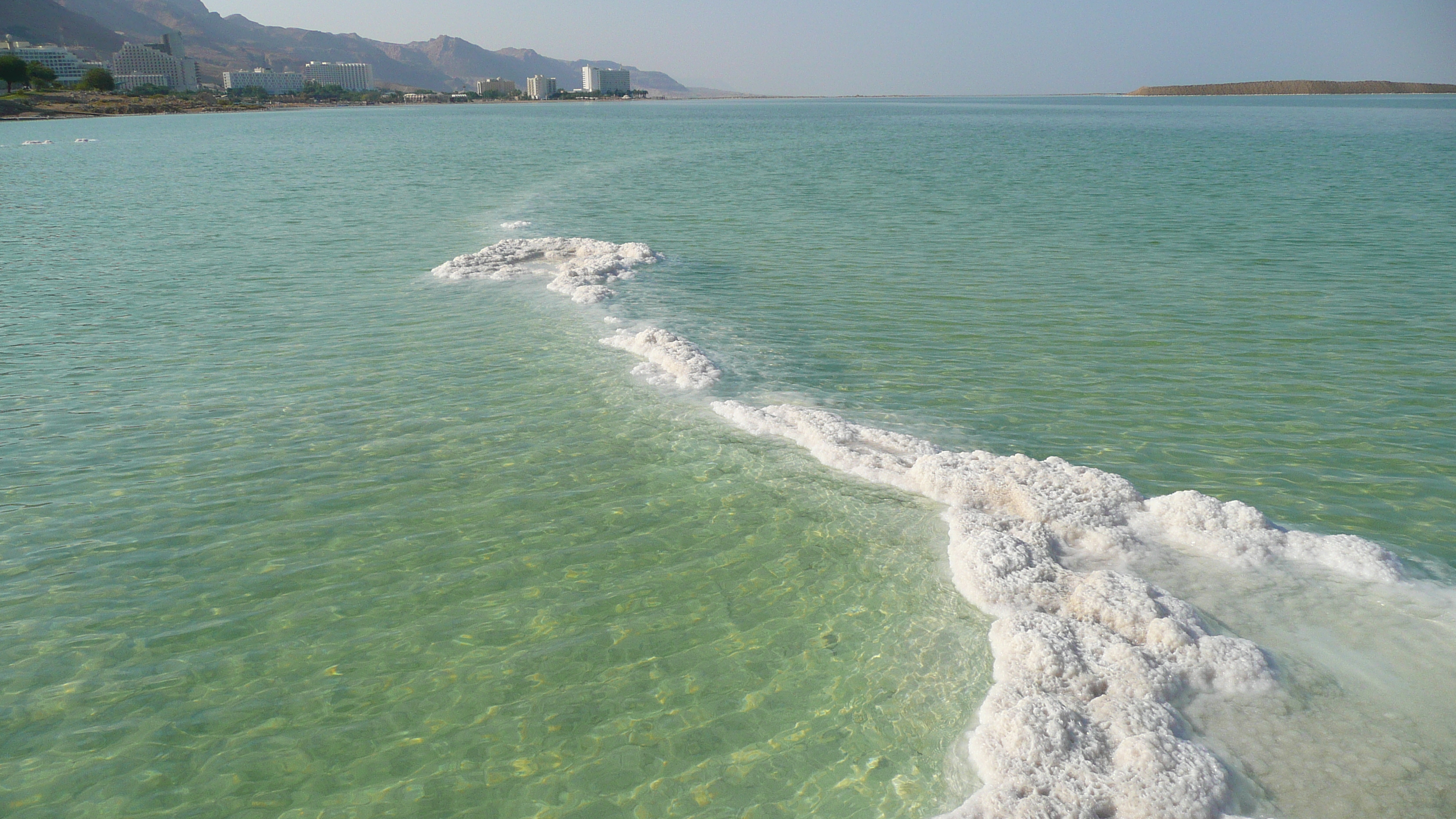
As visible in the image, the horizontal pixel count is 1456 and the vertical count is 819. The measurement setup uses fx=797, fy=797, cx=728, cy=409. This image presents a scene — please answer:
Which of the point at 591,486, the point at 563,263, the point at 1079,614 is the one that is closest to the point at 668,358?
the point at 591,486

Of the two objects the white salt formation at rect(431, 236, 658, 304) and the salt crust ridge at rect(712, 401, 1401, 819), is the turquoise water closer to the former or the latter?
the salt crust ridge at rect(712, 401, 1401, 819)

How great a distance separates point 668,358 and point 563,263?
29.4ft

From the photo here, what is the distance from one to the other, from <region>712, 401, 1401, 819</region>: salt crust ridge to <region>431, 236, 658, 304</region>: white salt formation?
32.4 feet

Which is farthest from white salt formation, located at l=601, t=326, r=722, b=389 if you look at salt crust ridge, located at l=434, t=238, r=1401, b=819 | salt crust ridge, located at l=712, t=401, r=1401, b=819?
salt crust ridge, located at l=712, t=401, r=1401, b=819

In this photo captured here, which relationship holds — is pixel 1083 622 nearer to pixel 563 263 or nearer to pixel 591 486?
pixel 591 486

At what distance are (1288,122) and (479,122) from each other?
377 feet

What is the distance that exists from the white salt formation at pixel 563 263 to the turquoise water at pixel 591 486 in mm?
728

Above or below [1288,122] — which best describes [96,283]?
below

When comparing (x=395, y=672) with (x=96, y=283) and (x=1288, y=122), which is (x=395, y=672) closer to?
(x=96, y=283)

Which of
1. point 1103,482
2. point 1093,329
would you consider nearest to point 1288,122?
point 1093,329

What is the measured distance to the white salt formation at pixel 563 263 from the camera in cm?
1859

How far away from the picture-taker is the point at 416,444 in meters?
10.1

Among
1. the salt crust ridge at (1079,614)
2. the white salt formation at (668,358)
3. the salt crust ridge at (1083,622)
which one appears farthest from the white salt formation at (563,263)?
the salt crust ridge at (1083,622)

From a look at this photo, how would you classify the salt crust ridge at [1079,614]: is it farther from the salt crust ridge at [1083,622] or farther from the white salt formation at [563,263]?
the white salt formation at [563,263]
